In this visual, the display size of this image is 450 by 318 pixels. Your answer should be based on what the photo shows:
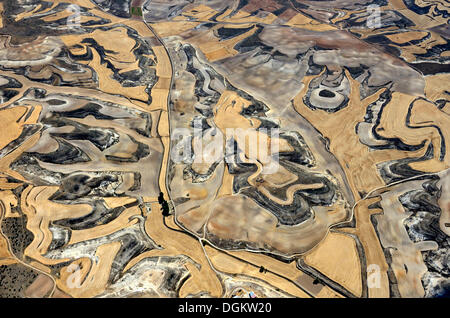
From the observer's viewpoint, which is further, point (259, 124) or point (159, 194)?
point (259, 124)

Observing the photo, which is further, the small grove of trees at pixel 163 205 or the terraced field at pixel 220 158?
the small grove of trees at pixel 163 205

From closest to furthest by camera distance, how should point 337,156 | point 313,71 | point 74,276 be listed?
1. point 74,276
2. point 337,156
3. point 313,71

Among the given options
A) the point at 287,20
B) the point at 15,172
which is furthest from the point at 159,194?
the point at 287,20

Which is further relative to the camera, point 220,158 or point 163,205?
point 220,158

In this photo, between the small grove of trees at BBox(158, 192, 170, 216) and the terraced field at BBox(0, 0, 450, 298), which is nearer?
the terraced field at BBox(0, 0, 450, 298)

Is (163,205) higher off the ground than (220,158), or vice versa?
(220,158)

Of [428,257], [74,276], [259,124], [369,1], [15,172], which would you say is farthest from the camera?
[369,1]

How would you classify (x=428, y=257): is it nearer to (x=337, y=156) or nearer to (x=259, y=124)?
(x=337, y=156)

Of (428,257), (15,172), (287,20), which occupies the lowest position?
(428,257)
